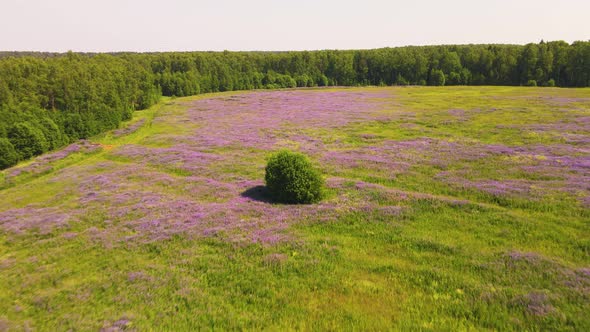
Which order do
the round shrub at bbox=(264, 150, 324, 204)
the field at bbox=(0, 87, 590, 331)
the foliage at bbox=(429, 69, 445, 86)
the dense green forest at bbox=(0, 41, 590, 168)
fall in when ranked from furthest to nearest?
the foliage at bbox=(429, 69, 445, 86) → the dense green forest at bbox=(0, 41, 590, 168) → the round shrub at bbox=(264, 150, 324, 204) → the field at bbox=(0, 87, 590, 331)

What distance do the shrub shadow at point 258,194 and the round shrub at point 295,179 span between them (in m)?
1.23

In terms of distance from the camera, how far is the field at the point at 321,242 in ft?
38.0

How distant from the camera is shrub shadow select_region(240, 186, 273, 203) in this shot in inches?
938

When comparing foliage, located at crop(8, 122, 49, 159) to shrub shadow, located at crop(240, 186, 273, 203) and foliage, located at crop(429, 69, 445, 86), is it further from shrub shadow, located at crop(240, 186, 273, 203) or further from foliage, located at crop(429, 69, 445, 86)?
foliage, located at crop(429, 69, 445, 86)

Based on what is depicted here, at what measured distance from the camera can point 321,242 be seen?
55.3 feet

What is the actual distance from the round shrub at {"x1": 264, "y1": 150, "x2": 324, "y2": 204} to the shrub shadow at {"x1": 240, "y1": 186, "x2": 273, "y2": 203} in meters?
1.23

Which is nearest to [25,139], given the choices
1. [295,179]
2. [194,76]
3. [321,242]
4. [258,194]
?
[258,194]

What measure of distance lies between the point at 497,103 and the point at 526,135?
3053 centimetres

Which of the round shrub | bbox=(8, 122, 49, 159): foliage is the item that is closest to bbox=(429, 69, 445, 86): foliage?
the round shrub

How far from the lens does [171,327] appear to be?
1111 centimetres

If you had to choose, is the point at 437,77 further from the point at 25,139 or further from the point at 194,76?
the point at 25,139

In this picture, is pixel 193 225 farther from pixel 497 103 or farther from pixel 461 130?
pixel 497 103

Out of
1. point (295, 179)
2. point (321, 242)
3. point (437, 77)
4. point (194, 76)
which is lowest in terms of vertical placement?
point (321, 242)

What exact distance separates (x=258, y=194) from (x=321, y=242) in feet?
30.4
